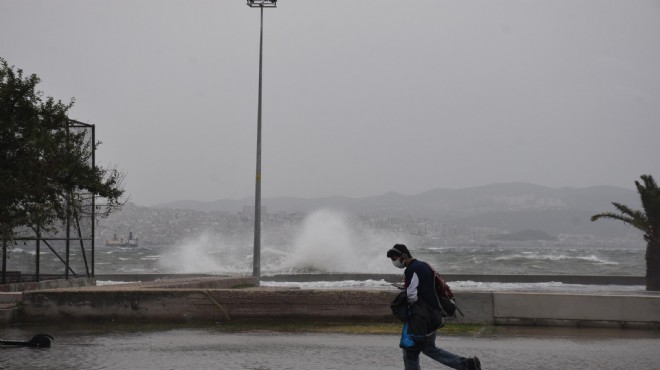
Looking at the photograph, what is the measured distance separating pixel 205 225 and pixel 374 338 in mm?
184001

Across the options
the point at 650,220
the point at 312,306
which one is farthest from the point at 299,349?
the point at 650,220

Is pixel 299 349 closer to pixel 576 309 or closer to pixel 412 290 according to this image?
pixel 412 290

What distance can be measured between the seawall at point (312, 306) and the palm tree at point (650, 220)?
966 inches

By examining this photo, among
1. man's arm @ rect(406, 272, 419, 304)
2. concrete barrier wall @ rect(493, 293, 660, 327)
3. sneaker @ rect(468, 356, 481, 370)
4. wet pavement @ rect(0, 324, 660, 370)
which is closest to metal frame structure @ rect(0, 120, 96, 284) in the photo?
wet pavement @ rect(0, 324, 660, 370)

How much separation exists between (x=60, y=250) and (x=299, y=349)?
11869 millimetres

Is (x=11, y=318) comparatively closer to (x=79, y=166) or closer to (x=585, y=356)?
(x=79, y=166)

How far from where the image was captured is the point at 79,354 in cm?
1109

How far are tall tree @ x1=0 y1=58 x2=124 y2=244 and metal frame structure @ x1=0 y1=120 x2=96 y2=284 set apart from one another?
0.97m

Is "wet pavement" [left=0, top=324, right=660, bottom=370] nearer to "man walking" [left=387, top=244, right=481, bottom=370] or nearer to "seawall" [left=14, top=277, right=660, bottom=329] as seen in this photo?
"seawall" [left=14, top=277, right=660, bottom=329]

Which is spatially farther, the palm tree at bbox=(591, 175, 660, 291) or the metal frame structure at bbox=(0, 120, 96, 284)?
the palm tree at bbox=(591, 175, 660, 291)

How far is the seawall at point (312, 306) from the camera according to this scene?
14.1 meters

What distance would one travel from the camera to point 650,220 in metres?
38.3

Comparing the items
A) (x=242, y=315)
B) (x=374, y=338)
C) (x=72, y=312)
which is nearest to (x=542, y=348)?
(x=374, y=338)

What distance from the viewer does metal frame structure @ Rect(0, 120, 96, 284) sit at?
67.9ft
